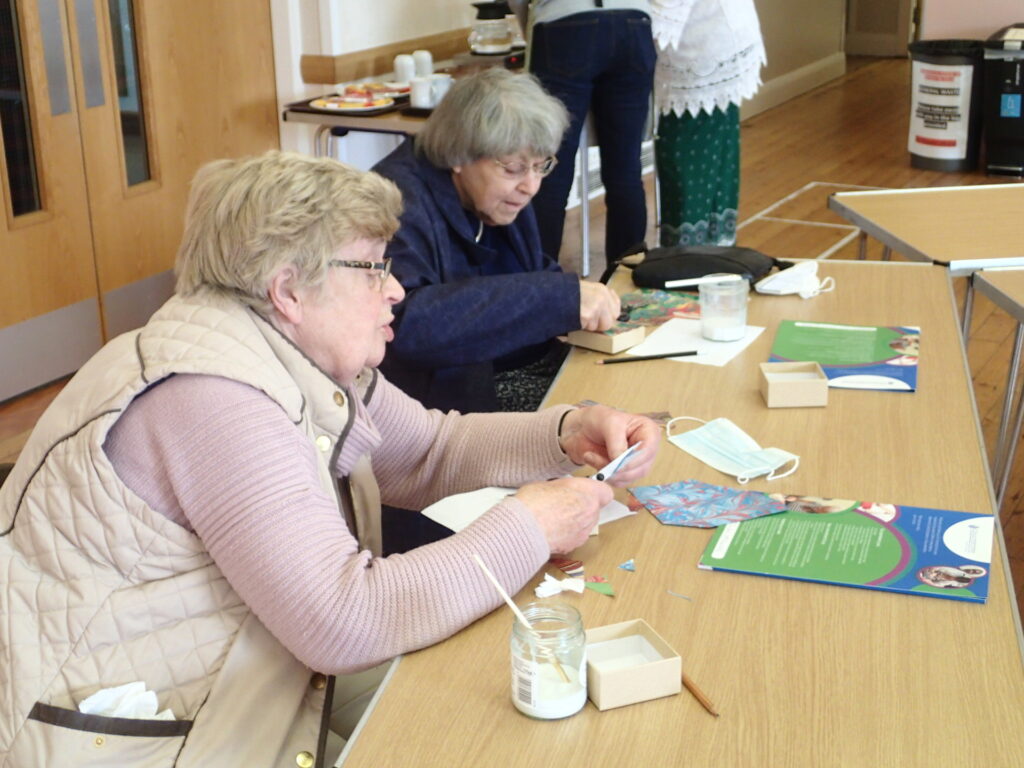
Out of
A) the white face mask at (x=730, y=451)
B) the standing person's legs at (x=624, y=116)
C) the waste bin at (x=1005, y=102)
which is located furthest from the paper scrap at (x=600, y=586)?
the waste bin at (x=1005, y=102)

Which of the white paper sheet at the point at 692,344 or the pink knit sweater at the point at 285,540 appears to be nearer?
the pink knit sweater at the point at 285,540

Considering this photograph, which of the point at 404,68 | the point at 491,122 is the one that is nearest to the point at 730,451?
the point at 491,122

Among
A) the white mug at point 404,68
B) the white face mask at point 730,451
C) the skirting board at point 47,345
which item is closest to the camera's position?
the white face mask at point 730,451

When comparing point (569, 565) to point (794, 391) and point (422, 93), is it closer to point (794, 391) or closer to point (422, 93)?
point (794, 391)

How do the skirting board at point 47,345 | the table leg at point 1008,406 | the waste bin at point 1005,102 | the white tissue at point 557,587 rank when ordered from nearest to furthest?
1. the white tissue at point 557,587
2. the table leg at point 1008,406
3. the skirting board at point 47,345
4. the waste bin at point 1005,102

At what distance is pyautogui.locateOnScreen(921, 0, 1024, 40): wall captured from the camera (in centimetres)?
666

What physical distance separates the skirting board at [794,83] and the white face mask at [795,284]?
5.75 metres

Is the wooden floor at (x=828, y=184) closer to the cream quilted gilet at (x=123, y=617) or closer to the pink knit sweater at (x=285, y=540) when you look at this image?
the pink knit sweater at (x=285, y=540)

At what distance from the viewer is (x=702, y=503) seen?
154 cm

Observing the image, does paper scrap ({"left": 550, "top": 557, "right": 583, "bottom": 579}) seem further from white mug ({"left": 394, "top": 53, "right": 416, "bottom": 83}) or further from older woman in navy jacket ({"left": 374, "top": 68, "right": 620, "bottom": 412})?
white mug ({"left": 394, "top": 53, "right": 416, "bottom": 83})

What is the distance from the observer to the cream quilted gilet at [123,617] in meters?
1.24

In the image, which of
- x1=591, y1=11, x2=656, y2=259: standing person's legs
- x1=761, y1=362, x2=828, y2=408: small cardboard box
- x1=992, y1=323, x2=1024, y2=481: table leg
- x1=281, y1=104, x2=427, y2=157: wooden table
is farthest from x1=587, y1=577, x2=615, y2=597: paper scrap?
x1=281, y1=104, x2=427, y2=157: wooden table

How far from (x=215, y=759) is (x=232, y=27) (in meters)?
3.61

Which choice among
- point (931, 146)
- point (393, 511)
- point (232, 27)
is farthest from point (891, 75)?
point (393, 511)
